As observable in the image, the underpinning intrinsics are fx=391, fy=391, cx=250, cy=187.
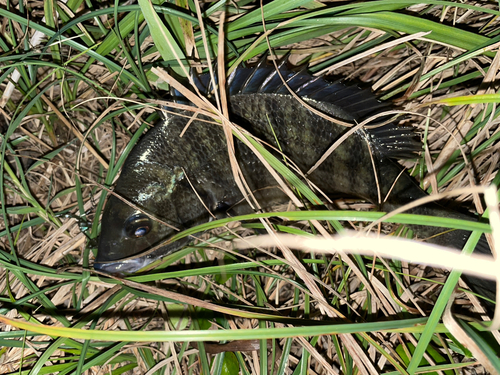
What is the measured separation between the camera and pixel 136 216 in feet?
6.79

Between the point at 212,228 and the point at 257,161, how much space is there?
459mm

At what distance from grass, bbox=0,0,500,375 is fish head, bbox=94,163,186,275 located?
131 mm

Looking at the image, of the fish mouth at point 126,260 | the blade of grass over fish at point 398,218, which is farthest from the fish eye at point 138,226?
the blade of grass over fish at point 398,218

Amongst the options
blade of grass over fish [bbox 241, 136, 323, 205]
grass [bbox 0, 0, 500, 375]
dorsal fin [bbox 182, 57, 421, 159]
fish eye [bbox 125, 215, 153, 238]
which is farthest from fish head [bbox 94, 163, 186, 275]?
blade of grass over fish [bbox 241, 136, 323, 205]

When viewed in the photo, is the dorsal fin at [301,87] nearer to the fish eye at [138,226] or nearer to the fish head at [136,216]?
the fish head at [136,216]

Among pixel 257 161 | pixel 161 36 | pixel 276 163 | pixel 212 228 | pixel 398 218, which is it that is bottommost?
pixel 398 218

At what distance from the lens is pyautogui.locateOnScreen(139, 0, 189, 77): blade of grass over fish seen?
1.68 metres

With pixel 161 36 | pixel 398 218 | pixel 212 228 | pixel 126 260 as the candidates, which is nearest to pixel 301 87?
pixel 161 36

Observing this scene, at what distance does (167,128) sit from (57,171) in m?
0.97

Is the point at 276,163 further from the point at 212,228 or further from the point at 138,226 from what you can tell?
the point at 138,226

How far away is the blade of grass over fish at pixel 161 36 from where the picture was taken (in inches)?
66.1

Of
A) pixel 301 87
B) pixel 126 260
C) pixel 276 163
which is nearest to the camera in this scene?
pixel 276 163

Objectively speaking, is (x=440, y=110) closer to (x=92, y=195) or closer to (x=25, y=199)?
(x=92, y=195)

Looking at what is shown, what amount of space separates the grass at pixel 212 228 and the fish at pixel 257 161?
14cm
